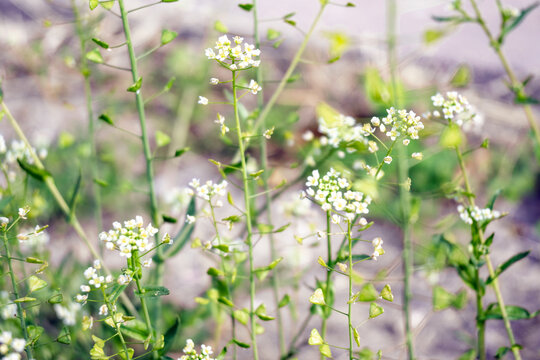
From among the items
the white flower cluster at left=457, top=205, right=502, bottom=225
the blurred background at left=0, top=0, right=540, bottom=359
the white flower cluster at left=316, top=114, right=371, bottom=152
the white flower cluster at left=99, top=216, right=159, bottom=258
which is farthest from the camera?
the blurred background at left=0, top=0, right=540, bottom=359

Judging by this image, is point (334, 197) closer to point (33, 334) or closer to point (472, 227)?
point (472, 227)

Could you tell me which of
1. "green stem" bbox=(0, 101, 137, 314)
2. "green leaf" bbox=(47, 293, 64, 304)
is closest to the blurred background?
"green stem" bbox=(0, 101, 137, 314)

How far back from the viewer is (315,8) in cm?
241

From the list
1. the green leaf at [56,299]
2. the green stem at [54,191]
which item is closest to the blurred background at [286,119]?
the green stem at [54,191]

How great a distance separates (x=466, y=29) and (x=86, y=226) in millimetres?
1724

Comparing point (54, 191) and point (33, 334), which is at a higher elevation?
point (54, 191)

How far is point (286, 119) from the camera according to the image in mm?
1488

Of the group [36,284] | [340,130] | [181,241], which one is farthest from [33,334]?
[340,130]

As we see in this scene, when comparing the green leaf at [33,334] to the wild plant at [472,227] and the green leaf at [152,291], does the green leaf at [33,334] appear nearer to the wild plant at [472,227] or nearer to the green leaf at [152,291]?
the green leaf at [152,291]

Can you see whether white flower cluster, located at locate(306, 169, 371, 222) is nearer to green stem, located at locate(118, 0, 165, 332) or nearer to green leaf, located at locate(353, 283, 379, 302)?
green leaf, located at locate(353, 283, 379, 302)

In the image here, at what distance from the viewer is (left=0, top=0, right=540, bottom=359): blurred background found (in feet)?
4.37

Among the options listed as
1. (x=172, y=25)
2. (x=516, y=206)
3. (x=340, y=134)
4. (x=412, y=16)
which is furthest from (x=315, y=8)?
(x=340, y=134)

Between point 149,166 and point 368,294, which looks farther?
point 149,166

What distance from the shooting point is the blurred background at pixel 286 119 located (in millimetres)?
1331
